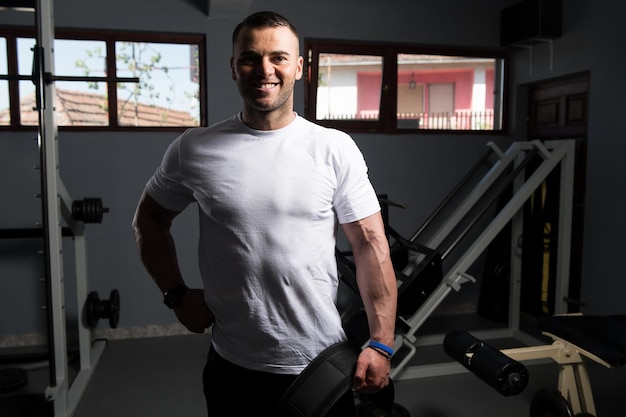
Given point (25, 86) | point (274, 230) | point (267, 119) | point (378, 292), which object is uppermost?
point (25, 86)

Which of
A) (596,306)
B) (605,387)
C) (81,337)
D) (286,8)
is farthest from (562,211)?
(81,337)

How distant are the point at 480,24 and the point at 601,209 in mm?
1593

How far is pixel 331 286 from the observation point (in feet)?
4.08

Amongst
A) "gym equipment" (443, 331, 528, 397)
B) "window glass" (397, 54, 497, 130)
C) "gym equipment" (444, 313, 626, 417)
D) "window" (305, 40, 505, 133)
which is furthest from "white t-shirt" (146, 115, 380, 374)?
"window glass" (397, 54, 497, 130)

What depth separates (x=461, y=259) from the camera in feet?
9.95

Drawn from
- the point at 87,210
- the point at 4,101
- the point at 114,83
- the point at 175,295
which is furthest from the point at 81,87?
the point at 175,295

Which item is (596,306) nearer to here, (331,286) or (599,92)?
(599,92)

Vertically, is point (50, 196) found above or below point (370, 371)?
above

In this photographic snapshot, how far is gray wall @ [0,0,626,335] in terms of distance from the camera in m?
3.39

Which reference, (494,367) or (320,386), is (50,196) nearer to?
(320,386)

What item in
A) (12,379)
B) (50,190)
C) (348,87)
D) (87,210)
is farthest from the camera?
(348,87)

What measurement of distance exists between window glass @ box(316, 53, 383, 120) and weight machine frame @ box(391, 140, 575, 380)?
3.02 feet

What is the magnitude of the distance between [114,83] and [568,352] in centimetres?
302

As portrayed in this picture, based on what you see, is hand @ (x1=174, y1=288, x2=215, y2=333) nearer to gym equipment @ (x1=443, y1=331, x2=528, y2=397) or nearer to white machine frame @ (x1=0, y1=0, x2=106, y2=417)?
gym equipment @ (x1=443, y1=331, x2=528, y2=397)
